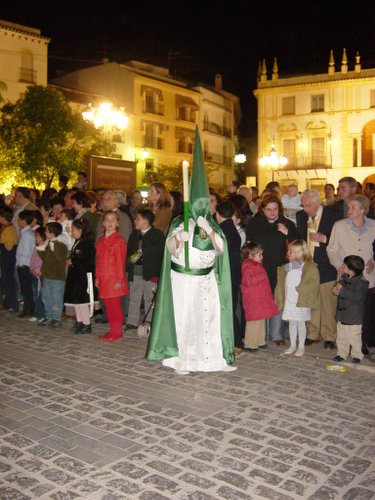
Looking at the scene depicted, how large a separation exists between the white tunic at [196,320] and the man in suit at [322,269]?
79.3 inches

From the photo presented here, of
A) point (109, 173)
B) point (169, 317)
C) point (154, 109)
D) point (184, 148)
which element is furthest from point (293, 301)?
point (184, 148)

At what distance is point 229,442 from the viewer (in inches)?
180

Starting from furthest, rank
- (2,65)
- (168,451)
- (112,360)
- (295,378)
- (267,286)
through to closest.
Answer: (2,65) → (267,286) → (112,360) → (295,378) → (168,451)

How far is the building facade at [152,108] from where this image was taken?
136 ft

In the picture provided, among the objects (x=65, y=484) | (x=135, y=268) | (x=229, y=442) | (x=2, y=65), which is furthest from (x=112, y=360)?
(x=2, y=65)

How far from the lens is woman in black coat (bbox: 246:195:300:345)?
795cm

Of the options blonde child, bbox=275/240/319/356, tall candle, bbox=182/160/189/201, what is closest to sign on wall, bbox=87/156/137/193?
blonde child, bbox=275/240/319/356

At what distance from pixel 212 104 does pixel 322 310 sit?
148 ft

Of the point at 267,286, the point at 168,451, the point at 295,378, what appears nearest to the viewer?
the point at 168,451

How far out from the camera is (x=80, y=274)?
8695mm

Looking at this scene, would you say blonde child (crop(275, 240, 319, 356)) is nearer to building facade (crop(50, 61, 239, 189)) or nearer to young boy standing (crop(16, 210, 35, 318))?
young boy standing (crop(16, 210, 35, 318))

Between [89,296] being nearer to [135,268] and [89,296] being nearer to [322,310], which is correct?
[135,268]

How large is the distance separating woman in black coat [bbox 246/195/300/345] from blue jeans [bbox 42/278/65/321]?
320 centimetres

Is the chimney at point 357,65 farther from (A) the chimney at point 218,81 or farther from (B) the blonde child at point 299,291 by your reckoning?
(B) the blonde child at point 299,291
